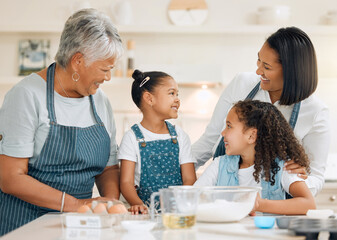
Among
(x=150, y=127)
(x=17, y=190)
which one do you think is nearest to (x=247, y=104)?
(x=150, y=127)

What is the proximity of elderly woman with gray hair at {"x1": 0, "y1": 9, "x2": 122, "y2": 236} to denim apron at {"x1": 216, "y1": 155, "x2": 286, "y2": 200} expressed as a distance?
1.50 feet

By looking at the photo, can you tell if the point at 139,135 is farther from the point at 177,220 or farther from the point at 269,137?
the point at 177,220

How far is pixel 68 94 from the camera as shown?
76.0 inches

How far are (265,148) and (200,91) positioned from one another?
2307 mm

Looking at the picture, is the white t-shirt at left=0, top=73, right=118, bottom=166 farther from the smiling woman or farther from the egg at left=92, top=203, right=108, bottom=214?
the smiling woman

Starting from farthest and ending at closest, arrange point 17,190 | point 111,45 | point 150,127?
point 150,127 → point 111,45 → point 17,190

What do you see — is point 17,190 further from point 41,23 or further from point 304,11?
point 304,11

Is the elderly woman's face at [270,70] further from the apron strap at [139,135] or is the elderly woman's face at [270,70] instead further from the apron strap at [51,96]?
the apron strap at [51,96]

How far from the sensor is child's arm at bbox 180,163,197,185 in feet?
7.07

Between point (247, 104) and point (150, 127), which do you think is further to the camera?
point (150, 127)

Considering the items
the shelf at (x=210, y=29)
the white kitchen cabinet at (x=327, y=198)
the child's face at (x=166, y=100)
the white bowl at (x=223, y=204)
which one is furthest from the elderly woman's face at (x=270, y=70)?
the shelf at (x=210, y=29)

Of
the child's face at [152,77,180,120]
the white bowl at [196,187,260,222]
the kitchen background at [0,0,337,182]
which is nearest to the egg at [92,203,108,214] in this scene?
the white bowl at [196,187,260,222]

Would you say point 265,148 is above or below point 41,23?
below

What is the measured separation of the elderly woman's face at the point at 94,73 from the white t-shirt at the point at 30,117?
0.09 metres
